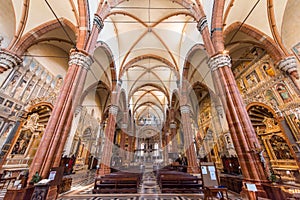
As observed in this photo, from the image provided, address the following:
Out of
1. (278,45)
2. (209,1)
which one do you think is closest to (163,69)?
(209,1)

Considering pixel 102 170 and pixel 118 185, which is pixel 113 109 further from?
pixel 118 185

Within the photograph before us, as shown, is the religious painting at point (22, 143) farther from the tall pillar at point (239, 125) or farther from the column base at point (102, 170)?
the tall pillar at point (239, 125)

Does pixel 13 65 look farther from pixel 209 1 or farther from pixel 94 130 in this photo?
pixel 209 1

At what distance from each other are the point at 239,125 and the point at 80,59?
7.04 meters

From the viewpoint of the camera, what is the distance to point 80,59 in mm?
5781

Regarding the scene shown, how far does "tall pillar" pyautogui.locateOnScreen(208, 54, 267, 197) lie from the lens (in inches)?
163

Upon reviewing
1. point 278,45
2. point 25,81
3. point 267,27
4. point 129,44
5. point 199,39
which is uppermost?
point 129,44

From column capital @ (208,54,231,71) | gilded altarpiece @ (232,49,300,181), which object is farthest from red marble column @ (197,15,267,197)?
gilded altarpiece @ (232,49,300,181)

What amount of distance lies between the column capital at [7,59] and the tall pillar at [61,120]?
405cm

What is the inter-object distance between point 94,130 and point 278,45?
1758 centimetres

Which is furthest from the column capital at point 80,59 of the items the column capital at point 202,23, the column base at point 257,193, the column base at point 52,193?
the column base at point 257,193

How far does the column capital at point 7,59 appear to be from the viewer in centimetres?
678

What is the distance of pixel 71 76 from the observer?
214 inches

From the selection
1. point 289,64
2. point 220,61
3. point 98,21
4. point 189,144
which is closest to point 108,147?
point 189,144
